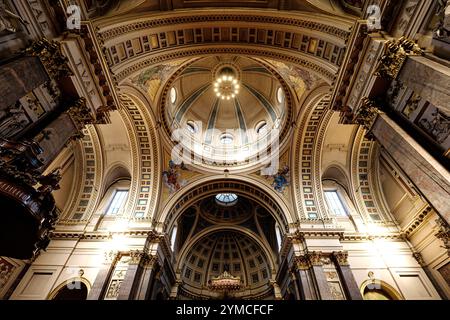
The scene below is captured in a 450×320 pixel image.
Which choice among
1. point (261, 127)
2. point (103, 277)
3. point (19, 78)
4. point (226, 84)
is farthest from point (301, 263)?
point (226, 84)

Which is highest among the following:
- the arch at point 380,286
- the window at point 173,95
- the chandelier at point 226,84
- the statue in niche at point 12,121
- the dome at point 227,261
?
the chandelier at point 226,84

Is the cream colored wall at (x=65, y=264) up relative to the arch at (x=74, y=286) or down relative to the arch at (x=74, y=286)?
up

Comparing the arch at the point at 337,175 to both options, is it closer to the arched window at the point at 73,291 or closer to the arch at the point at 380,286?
the arch at the point at 380,286

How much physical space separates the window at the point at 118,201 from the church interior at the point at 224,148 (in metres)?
0.10

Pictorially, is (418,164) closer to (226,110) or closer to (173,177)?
(173,177)

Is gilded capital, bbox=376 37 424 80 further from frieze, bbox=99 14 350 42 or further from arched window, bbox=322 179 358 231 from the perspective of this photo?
arched window, bbox=322 179 358 231

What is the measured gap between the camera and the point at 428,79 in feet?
16.4

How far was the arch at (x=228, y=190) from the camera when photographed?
1442 centimetres

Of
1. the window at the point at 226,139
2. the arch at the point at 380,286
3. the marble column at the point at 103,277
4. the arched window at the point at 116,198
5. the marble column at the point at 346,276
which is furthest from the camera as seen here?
the window at the point at 226,139

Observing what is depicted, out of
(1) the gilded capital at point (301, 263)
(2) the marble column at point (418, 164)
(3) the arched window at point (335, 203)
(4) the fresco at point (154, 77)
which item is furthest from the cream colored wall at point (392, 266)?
(4) the fresco at point (154, 77)

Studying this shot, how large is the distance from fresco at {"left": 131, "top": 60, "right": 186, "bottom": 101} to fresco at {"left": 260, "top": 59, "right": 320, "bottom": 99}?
6272 mm

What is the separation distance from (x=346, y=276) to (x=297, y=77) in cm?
1112

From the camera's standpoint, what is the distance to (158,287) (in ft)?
43.9
